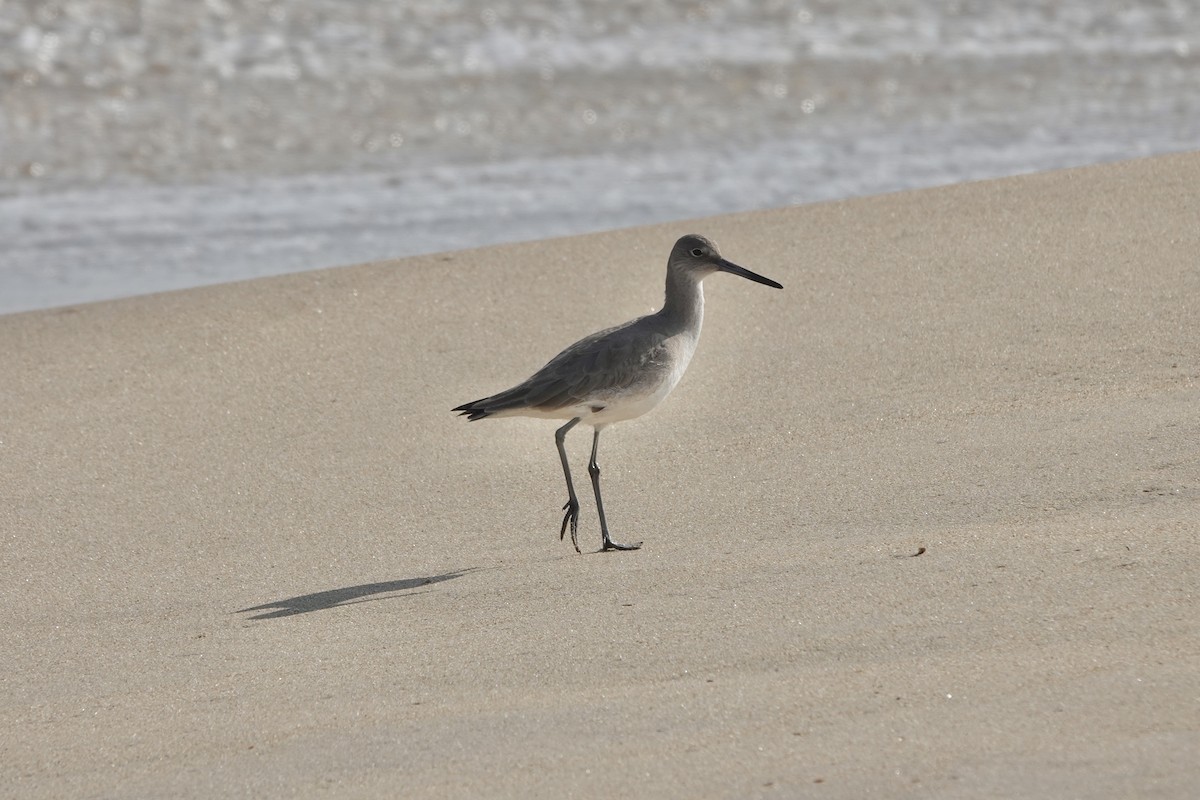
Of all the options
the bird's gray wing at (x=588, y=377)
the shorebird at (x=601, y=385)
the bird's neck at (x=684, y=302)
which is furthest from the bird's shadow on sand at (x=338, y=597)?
the bird's neck at (x=684, y=302)

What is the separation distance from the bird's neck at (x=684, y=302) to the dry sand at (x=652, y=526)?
466 mm

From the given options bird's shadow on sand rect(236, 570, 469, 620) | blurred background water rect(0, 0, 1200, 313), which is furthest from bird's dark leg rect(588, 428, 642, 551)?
blurred background water rect(0, 0, 1200, 313)

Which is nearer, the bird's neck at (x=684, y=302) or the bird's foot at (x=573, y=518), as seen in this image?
the bird's foot at (x=573, y=518)

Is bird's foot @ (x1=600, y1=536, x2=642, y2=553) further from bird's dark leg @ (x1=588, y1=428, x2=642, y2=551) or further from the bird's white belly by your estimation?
the bird's white belly

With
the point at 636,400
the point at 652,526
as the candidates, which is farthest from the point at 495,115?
the point at 652,526

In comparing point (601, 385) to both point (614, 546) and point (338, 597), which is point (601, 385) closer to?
point (614, 546)

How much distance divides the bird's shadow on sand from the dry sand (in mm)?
20

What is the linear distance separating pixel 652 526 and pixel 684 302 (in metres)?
0.77

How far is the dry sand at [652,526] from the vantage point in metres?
3.31

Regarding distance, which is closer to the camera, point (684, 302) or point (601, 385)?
point (601, 385)

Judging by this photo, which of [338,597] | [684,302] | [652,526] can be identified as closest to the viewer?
[338,597]

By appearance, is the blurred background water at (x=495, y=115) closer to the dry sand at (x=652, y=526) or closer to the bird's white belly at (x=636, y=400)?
the dry sand at (x=652, y=526)

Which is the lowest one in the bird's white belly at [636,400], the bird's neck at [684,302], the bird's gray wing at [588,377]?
the bird's white belly at [636,400]

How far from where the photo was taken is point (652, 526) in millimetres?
4895
